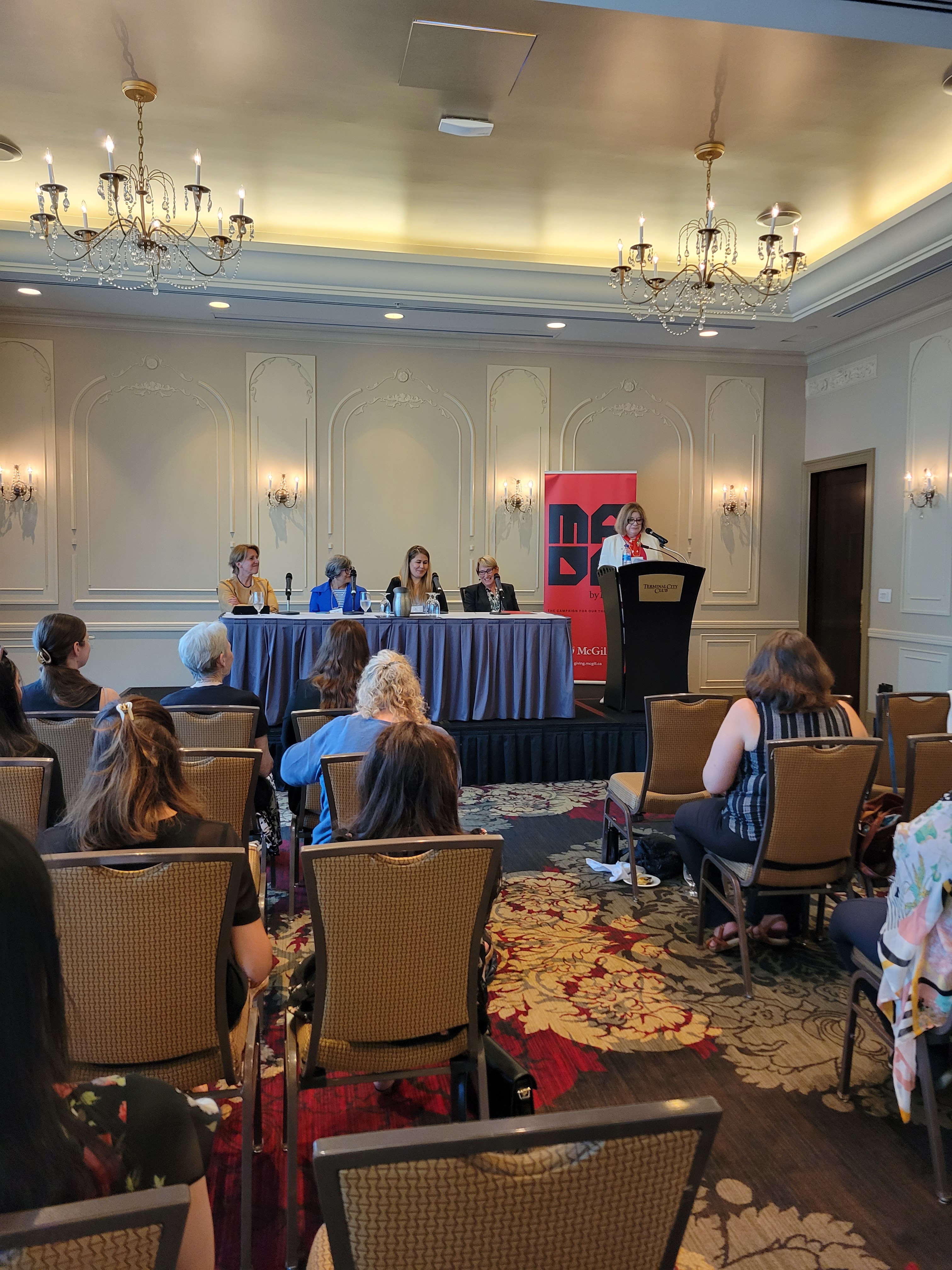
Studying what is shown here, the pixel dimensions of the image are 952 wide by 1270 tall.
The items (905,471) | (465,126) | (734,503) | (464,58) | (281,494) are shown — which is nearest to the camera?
(464,58)

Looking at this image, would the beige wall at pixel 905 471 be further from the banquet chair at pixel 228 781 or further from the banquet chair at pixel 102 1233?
the banquet chair at pixel 102 1233

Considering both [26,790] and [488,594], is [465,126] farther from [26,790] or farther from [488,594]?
[26,790]

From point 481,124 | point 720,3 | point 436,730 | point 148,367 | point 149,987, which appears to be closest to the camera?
point 149,987

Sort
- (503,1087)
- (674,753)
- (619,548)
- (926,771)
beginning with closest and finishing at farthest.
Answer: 1. (503,1087)
2. (926,771)
3. (674,753)
4. (619,548)

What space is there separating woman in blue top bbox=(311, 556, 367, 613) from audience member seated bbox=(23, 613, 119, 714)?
327 cm

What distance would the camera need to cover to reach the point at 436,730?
2018 millimetres

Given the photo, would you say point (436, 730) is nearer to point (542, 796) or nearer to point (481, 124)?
point (542, 796)

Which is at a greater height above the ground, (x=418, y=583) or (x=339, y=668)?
(x=418, y=583)

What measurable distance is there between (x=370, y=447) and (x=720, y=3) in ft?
18.4

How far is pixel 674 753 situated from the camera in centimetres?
362

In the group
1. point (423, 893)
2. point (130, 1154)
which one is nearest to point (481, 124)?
point (423, 893)

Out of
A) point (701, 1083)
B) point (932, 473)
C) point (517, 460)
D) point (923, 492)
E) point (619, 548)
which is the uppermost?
point (517, 460)

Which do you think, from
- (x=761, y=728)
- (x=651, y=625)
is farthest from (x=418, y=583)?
(x=761, y=728)

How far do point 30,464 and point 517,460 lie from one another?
14.8 ft
